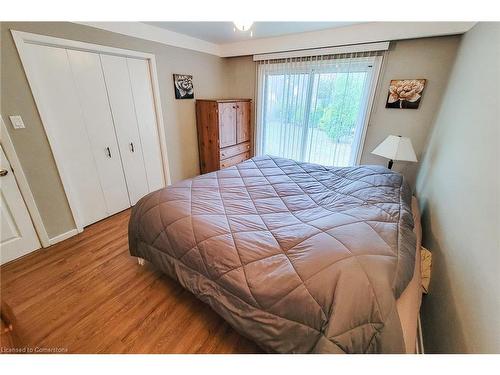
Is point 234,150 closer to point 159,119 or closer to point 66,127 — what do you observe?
point 159,119

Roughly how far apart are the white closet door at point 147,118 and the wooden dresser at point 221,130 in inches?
29.5

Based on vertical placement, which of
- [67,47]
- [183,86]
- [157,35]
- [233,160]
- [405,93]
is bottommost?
[233,160]

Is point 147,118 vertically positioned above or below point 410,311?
above

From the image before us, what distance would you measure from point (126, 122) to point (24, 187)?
122 centimetres

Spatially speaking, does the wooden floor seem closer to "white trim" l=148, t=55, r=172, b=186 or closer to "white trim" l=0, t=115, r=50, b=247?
"white trim" l=0, t=115, r=50, b=247

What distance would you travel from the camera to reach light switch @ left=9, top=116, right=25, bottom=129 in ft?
5.72

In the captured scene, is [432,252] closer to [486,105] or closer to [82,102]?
[486,105]

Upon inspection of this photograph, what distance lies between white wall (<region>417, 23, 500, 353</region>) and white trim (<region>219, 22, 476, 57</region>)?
261mm

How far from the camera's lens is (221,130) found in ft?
10.8

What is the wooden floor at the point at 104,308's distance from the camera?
1268 mm

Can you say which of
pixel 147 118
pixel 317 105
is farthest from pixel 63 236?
pixel 317 105

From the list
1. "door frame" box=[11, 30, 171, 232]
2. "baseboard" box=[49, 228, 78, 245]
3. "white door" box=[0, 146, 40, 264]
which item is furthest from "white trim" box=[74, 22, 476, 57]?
"baseboard" box=[49, 228, 78, 245]
